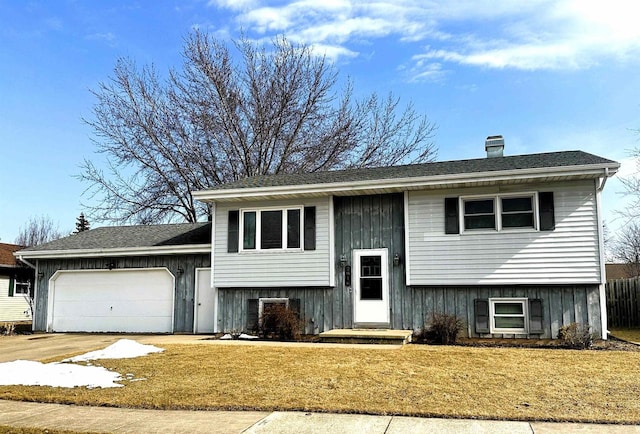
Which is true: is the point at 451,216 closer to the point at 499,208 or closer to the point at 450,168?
the point at 499,208

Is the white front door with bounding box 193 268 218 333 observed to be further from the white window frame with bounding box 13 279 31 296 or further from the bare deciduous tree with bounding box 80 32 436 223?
the white window frame with bounding box 13 279 31 296

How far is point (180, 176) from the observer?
81.6ft

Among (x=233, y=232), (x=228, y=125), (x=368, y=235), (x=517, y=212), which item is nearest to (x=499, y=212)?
(x=517, y=212)

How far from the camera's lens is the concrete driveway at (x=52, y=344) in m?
11.2

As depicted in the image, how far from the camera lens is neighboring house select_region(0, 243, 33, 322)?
981 inches

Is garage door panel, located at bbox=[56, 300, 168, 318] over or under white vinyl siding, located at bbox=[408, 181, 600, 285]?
under

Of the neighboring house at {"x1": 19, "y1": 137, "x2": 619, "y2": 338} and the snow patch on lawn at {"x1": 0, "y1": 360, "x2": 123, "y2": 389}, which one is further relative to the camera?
the neighboring house at {"x1": 19, "y1": 137, "x2": 619, "y2": 338}

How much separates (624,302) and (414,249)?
9.41 meters

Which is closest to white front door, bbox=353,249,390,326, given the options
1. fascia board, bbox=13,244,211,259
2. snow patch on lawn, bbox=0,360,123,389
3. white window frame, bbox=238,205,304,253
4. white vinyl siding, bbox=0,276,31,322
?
white window frame, bbox=238,205,304,253

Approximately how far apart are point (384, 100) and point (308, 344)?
16.2 m

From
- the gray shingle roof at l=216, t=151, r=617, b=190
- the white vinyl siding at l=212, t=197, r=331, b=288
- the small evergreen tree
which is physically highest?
the small evergreen tree

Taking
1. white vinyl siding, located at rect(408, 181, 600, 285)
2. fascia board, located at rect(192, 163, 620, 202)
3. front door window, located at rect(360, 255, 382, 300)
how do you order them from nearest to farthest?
fascia board, located at rect(192, 163, 620, 202)
white vinyl siding, located at rect(408, 181, 600, 285)
front door window, located at rect(360, 255, 382, 300)

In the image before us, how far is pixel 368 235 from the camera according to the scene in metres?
13.5

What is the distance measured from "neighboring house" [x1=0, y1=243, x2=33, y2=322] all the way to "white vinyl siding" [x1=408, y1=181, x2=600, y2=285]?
64.9 feet
